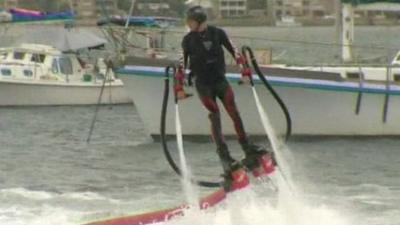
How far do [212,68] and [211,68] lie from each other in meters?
0.01

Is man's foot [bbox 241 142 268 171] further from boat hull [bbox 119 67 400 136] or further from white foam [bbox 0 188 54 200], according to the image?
boat hull [bbox 119 67 400 136]

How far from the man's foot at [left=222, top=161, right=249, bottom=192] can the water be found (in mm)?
214

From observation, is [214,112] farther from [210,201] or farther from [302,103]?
[302,103]

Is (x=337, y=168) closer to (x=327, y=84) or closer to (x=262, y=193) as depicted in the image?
(x=327, y=84)

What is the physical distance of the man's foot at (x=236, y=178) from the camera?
13.1m

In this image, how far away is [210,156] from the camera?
1028 inches

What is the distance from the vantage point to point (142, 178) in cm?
2253

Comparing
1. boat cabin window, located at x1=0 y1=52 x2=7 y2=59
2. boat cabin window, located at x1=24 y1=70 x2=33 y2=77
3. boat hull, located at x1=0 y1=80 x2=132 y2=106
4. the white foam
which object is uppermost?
the white foam

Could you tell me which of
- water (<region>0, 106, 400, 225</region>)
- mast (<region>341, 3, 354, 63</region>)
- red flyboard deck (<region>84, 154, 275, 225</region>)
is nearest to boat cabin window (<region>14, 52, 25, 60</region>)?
water (<region>0, 106, 400, 225</region>)

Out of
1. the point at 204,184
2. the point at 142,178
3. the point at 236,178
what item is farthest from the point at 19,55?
the point at 236,178

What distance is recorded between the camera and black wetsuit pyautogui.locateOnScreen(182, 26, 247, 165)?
43.1 ft

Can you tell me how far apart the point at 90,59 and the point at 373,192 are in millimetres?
29021

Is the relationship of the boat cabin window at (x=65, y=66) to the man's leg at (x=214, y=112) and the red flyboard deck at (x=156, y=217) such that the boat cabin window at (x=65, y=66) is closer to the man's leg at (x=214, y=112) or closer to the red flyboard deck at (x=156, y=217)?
the red flyboard deck at (x=156, y=217)

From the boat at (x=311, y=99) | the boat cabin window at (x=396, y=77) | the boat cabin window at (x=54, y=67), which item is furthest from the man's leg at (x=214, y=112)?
the boat cabin window at (x=54, y=67)
